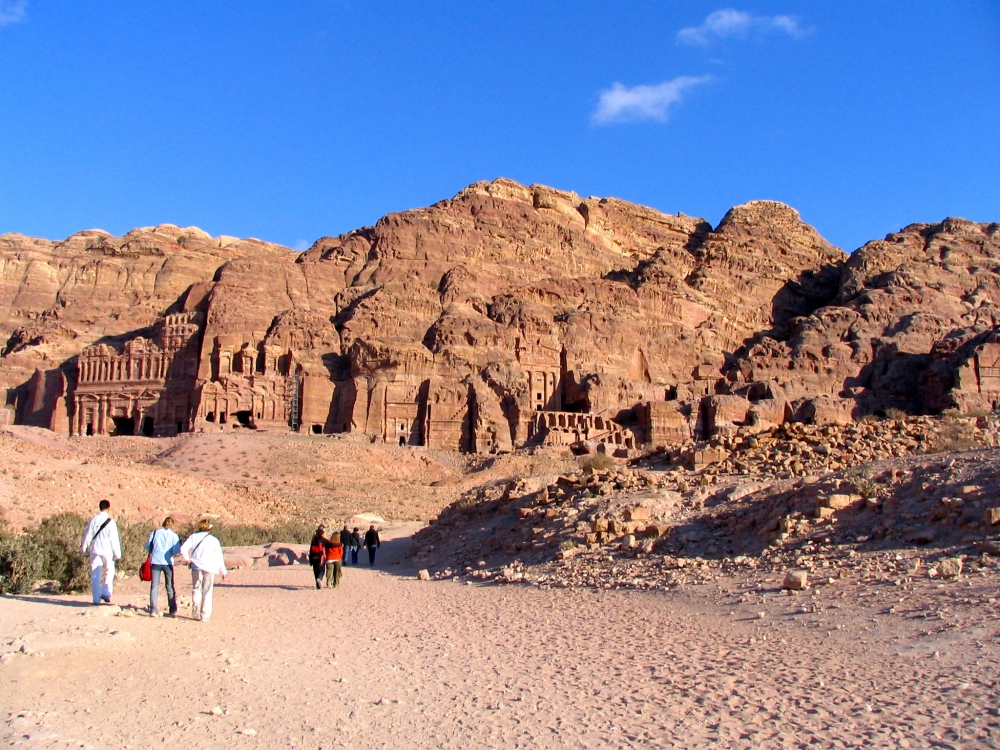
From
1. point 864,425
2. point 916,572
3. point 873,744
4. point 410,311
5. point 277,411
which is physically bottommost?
point 873,744

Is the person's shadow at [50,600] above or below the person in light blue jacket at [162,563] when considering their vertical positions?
below

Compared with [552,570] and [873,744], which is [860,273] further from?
[873,744]

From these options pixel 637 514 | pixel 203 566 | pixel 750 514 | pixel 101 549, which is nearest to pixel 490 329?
pixel 637 514

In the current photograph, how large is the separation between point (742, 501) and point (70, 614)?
1076 centimetres

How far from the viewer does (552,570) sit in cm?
1488

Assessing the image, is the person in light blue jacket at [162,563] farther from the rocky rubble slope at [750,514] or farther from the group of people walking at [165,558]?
the rocky rubble slope at [750,514]

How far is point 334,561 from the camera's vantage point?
15.9m

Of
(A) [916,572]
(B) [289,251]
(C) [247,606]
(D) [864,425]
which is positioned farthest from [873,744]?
(B) [289,251]

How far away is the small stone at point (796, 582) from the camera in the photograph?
10.8 m

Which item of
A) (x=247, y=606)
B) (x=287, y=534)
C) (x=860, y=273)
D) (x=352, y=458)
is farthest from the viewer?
(x=860, y=273)

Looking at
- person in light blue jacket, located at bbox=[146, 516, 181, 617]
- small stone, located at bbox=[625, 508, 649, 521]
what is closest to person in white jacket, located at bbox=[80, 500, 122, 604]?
person in light blue jacket, located at bbox=[146, 516, 181, 617]

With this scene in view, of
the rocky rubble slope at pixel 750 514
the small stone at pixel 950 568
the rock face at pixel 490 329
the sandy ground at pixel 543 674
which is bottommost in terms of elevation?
the sandy ground at pixel 543 674

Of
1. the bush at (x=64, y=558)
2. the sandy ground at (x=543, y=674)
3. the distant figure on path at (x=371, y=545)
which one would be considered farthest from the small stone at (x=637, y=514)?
the bush at (x=64, y=558)

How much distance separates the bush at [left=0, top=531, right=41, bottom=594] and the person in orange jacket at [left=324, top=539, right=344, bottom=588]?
477 centimetres
